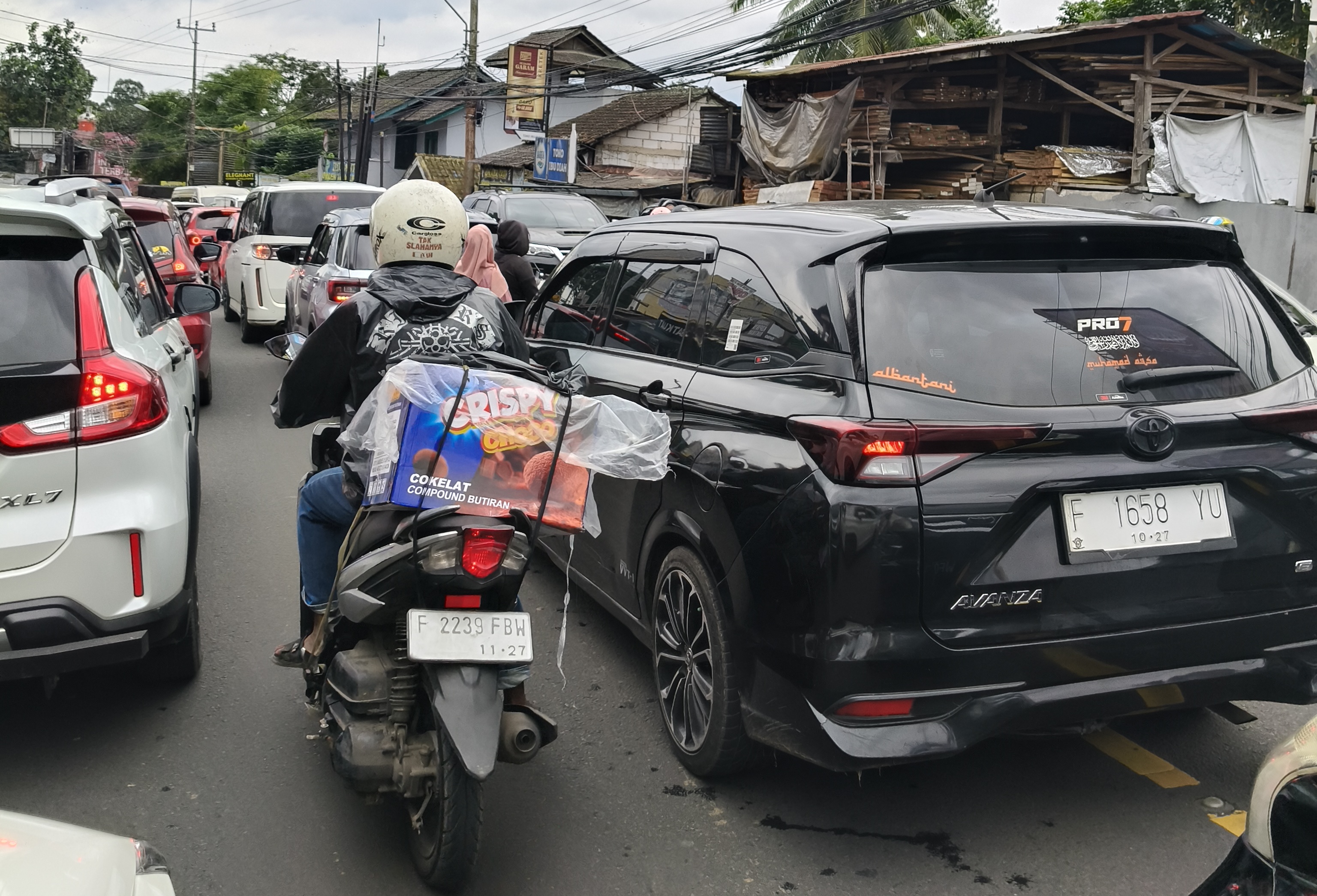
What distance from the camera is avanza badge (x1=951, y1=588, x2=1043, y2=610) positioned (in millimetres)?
3059

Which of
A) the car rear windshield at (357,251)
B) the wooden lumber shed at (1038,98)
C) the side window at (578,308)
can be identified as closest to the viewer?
the side window at (578,308)

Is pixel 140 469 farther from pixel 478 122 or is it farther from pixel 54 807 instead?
pixel 478 122

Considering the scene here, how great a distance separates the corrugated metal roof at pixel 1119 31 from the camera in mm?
18109

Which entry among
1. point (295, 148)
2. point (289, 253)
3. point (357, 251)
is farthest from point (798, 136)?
point (295, 148)

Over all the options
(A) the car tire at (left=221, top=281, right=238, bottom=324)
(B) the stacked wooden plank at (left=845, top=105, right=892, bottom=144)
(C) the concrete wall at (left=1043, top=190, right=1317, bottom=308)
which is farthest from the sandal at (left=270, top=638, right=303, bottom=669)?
(B) the stacked wooden plank at (left=845, top=105, right=892, bottom=144)

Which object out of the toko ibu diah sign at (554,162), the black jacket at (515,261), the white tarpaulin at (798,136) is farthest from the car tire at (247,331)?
the toko ibu diah sign at (554,162)

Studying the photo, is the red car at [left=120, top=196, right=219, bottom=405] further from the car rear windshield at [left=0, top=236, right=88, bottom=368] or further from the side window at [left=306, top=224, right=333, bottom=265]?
the car rear windshield at [left=0, top=236, right=88, bottom=368]

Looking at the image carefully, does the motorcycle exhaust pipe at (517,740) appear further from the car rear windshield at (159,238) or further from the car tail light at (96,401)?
the car rear windshield at (159,238)

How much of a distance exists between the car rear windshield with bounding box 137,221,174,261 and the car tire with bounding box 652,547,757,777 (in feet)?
29.0

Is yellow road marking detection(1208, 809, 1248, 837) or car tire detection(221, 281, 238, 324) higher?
car tire detection(221, 281, 238, 324)

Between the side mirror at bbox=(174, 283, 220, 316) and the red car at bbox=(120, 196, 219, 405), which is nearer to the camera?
→ the side mirror at bbox=(174, 283, 220, 316)

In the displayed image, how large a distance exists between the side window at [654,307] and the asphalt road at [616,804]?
1.39 meters

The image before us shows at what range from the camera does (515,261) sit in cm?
1085

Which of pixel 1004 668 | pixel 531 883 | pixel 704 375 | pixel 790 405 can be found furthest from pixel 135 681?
pixel 1004 668
